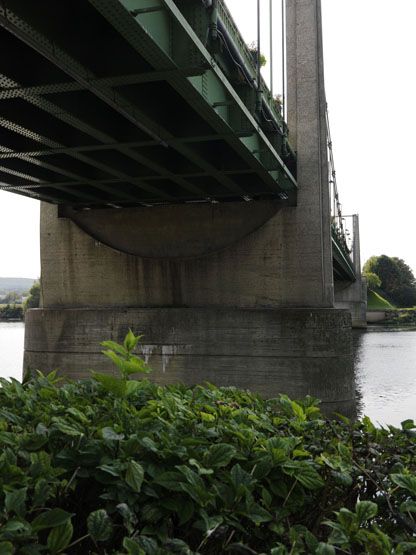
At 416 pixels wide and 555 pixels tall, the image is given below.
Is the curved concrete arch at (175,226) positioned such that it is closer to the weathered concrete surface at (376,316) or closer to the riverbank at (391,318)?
the riverbank at (391,318)

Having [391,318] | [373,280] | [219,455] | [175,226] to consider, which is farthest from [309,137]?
[373,280]

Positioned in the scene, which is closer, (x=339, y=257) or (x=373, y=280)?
(x=339, y=257)

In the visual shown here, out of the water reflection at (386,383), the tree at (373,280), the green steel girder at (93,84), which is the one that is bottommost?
the water reflection at (386,383)

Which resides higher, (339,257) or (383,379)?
(339,257)

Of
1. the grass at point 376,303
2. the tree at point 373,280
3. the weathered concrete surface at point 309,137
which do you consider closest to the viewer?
the weathered concrete surface at point 309,137

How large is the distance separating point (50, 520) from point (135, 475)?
1.09 feet

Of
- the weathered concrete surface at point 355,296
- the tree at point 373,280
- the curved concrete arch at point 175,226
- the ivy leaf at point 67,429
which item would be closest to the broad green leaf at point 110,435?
the ivy leaf at point 67,429

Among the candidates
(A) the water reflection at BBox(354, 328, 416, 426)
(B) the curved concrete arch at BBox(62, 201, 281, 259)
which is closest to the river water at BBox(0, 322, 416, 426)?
(A) the water reflection at BBox(354, 328, 416, 426)

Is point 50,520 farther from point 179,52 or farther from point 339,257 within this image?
point 339,257

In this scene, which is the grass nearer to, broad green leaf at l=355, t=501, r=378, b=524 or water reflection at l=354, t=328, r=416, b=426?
water reflection at l=354, t=328, r=416, b=426

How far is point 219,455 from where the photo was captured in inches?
89.4

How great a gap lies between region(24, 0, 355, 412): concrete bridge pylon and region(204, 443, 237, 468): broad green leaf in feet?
42.6

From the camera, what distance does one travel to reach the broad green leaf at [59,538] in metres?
1.81

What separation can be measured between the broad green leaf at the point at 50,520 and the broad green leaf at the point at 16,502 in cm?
6
